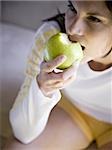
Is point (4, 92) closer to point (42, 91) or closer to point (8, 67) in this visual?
point (8, 67)

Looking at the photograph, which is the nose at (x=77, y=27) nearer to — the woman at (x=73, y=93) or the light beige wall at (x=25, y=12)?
the woman at (x=73, y=93)

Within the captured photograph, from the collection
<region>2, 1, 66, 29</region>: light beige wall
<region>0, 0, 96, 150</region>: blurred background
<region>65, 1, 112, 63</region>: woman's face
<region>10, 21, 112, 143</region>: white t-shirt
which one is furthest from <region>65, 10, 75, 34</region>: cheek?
<region>2, 1, 66, 29</region>: light beige wall

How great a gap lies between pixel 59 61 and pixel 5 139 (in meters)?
0.38

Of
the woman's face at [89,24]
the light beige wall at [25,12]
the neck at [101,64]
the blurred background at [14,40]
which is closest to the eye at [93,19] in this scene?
the woman's face at [89,24]

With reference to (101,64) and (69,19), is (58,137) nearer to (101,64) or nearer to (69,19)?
(101,64)

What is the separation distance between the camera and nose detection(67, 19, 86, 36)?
2.28ft

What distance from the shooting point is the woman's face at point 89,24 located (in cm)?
68

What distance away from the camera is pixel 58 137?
92 cm

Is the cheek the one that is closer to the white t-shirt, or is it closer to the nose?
the nose

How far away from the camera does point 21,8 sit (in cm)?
139

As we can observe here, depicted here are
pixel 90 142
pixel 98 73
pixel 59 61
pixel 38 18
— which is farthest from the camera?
pixel 38 18

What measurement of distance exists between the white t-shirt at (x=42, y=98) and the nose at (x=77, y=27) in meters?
0.14

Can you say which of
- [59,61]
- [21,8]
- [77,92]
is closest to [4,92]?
[77,92]

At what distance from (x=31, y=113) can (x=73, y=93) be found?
148 millimetres
